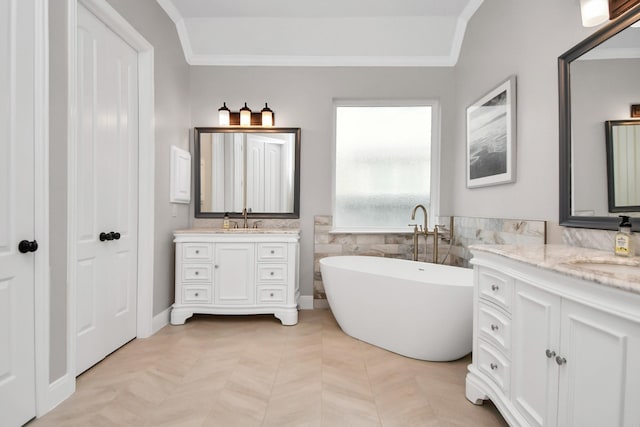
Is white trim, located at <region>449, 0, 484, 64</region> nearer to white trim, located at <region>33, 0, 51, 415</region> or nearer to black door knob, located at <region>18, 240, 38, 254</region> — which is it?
white trim, located at <region>33, 0, 51, 415</region>

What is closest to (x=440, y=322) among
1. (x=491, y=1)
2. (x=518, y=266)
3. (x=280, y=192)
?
(x=518, y=266)

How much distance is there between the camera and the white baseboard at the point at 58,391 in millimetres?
1801

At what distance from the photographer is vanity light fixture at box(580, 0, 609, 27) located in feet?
5.54

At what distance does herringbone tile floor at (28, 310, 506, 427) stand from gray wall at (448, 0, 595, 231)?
48.2 inches

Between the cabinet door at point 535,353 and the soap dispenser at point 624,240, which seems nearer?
the cabinet door at point 535,353

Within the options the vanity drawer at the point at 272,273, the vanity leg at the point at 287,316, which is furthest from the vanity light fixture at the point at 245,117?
the vanity leg at the point at 287,316

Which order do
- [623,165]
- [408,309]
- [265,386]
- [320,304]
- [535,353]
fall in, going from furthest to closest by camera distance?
[320,304], [408,309], [265,386], [623,165], [535,353]

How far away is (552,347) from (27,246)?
2.32 meters

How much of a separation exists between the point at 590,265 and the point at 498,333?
0.52 meters

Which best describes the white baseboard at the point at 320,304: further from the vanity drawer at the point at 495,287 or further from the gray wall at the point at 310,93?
the vanity drawer at the point at 495,287

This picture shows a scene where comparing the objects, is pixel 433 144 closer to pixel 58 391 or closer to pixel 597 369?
pixel 597 369

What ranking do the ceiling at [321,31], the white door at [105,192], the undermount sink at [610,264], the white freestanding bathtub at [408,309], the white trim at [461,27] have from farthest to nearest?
the ceiling at [321,31] < the white trim at [461,27] < the white freestanding bathtub at [408,309] < the white door at [105,192] < the undermount sink at [610,264]

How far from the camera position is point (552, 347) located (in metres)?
1.31

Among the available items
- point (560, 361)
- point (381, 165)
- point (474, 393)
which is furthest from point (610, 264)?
point (381, 165)
